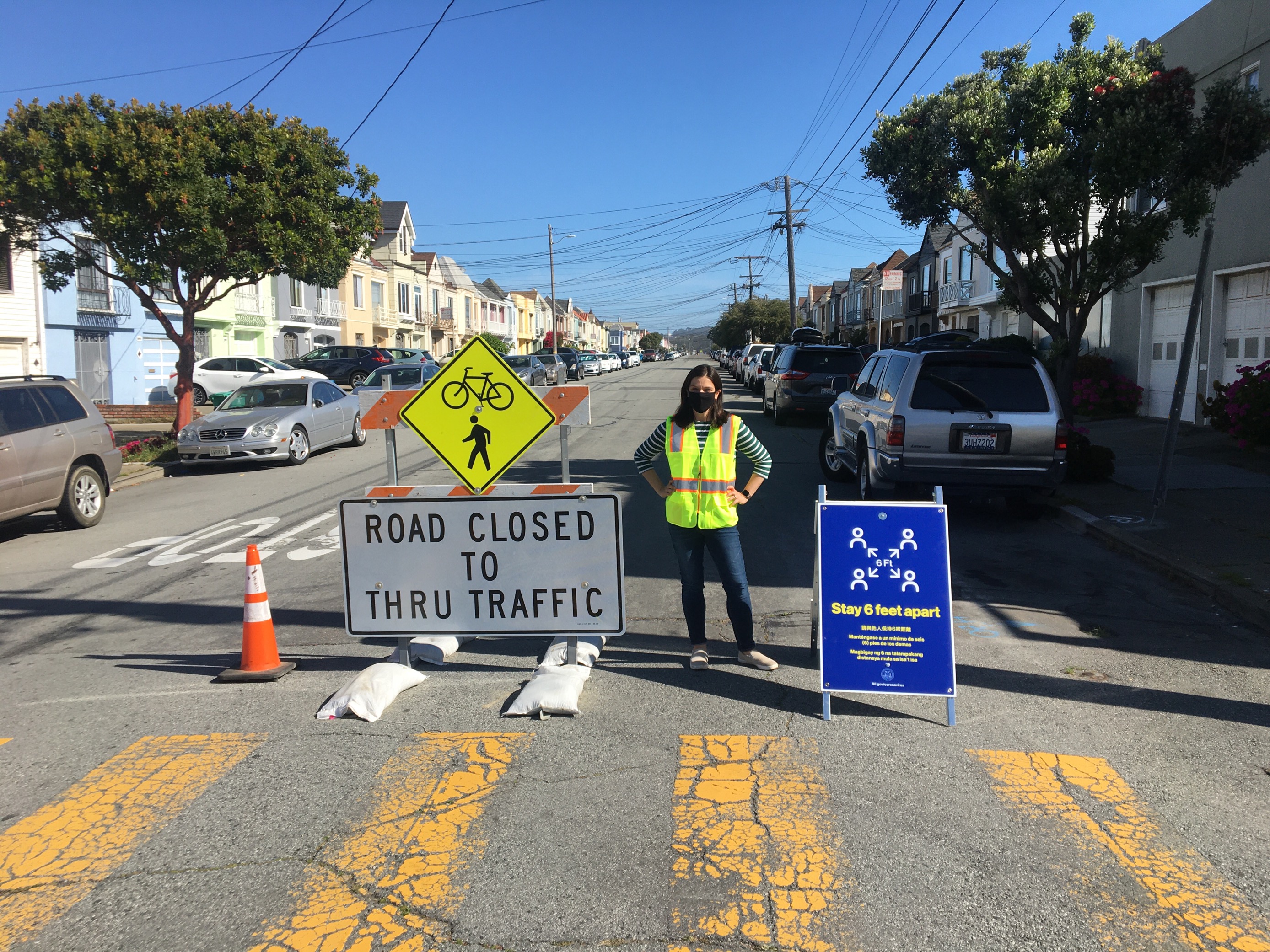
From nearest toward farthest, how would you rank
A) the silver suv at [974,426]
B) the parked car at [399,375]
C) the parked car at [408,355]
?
the silver suv at [974,426], the parked car at [399,375], the parked car at [408,355]

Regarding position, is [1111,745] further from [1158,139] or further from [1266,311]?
[1266,311]

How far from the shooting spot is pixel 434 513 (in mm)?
5590

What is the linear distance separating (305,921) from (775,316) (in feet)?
283

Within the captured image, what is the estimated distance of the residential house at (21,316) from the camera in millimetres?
24828

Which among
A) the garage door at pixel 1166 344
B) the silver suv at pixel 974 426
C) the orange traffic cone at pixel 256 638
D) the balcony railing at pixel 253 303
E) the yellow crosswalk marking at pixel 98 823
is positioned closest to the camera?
the yellow crosswalk marking at pixel 98 823

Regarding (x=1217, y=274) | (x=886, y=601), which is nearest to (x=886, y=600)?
(x=886, y=601)

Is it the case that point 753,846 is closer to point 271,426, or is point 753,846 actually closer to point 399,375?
point 271,426

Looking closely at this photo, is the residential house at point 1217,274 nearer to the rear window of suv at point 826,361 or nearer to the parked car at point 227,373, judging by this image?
the rear window of suv at point 826,361

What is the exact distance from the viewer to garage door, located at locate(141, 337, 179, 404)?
30.9 meters

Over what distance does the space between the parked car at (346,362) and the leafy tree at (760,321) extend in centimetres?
5176

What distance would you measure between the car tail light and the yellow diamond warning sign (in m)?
4.68

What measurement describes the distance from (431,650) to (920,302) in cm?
5430

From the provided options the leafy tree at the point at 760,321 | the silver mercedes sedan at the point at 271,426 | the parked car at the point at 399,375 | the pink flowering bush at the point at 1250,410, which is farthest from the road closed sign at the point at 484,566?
the leafy tree at the point at 760,321

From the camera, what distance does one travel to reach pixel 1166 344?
1806cm
